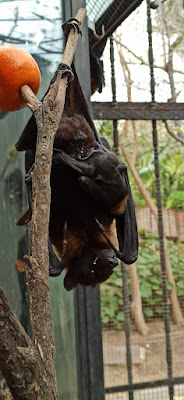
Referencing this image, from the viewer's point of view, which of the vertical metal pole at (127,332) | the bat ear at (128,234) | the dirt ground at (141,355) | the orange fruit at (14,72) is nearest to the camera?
the orange fruit at (14,72)

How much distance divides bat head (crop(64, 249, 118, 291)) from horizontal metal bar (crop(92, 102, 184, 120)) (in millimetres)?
882

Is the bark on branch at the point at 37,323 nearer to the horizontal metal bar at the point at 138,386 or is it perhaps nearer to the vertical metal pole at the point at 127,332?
the vertical metal pole at the point at 127,332

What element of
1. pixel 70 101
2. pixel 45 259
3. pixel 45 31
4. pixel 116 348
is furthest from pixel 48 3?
pixel 116 348

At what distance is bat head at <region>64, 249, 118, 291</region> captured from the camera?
3.52ft

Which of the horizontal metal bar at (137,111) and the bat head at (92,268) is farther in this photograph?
the horizontal metal bar at (137,111)

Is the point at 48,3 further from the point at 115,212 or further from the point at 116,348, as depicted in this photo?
the point at 116,348

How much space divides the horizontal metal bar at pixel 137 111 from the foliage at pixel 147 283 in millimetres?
3094

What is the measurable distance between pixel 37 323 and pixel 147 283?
4825mm

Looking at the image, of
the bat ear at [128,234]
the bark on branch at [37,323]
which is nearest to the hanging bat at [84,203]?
the bat ear at [128,234]

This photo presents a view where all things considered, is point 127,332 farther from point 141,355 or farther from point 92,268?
point 141,355

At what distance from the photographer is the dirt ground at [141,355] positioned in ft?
15.2

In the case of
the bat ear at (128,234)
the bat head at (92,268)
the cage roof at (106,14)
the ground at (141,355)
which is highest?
the cage roof at (106,14)

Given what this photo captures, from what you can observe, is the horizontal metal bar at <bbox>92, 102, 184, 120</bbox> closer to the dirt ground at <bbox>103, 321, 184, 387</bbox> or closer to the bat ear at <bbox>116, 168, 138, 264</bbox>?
the bat ear at <bbox>116, 168, 138, 264</bbox>

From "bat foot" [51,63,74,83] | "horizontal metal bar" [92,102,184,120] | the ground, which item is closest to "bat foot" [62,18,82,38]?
"bat foot" [51,63,74,83]
